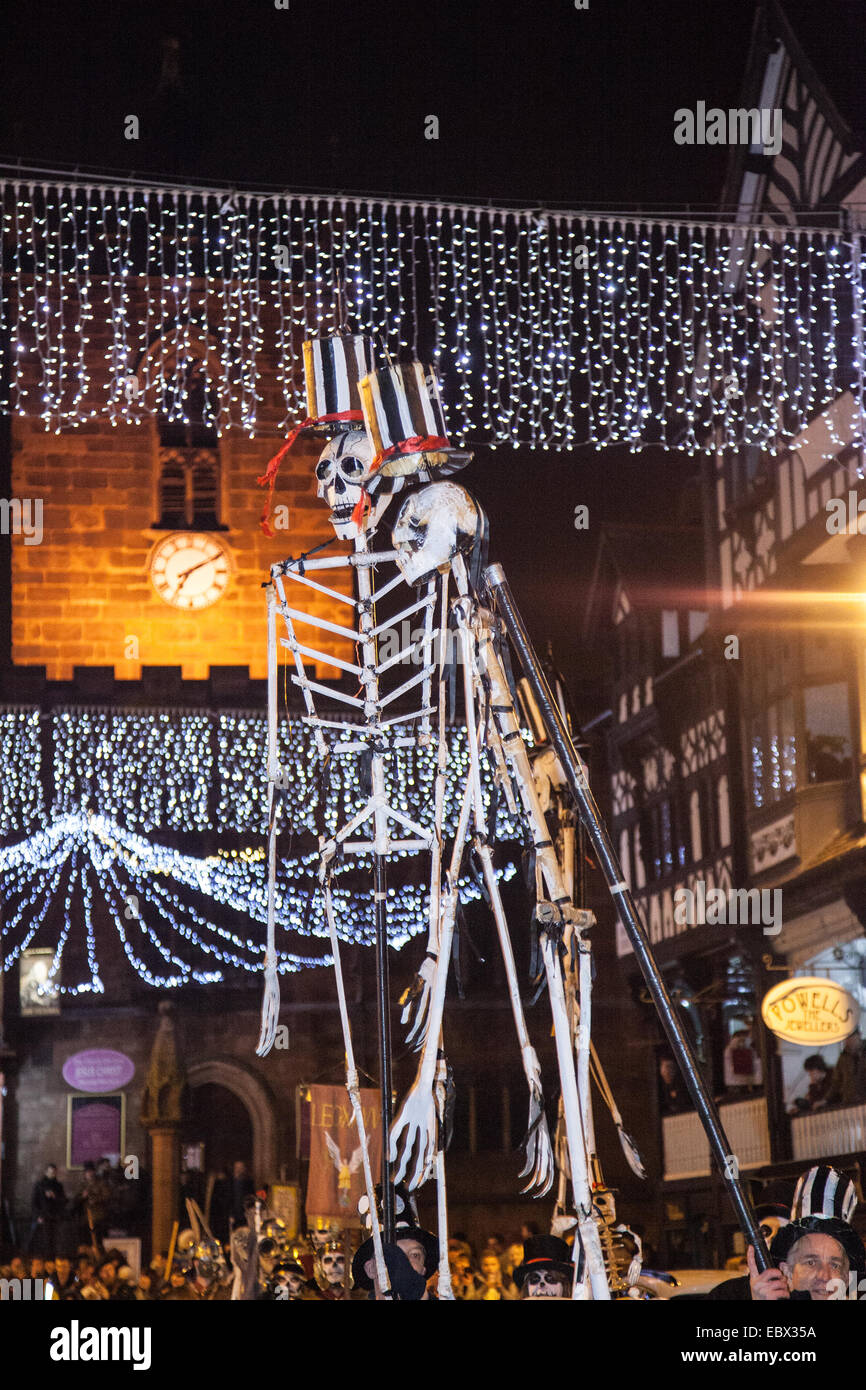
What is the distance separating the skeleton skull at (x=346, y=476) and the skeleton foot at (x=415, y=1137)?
2149 mm

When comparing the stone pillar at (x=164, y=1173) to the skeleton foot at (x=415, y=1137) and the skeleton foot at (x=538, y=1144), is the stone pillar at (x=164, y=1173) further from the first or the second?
the skeleton foot at (x=538, y=1144)

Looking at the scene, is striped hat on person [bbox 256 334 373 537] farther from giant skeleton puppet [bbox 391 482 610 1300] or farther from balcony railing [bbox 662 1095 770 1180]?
balcony railing [bbox 662 1095 770 1180]

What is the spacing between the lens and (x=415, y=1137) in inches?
263

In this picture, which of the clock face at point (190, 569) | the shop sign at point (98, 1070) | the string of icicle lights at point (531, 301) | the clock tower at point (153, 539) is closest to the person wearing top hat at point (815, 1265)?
the string of icicle lights at point (531, 301)

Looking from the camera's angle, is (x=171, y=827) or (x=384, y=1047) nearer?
(x=384, y=1047)

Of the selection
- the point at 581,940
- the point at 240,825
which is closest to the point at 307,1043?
A: the point at 240,825

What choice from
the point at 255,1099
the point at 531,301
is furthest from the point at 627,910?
the point at 255,1099

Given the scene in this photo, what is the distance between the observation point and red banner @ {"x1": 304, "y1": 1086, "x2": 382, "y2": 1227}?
766 cm

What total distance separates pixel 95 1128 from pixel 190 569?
17.1ft

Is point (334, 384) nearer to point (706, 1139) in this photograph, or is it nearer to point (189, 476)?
point (706, 1139)

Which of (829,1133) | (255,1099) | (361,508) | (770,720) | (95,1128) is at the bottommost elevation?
(829,1133)

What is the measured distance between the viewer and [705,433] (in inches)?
524

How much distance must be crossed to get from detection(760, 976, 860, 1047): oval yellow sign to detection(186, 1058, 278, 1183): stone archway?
7995 mm

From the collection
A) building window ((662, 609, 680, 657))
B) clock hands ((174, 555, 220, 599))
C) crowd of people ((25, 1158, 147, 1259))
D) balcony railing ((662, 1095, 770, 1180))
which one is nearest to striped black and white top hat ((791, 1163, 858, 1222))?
balcony railing ((662, 1095, 770, 1180))
